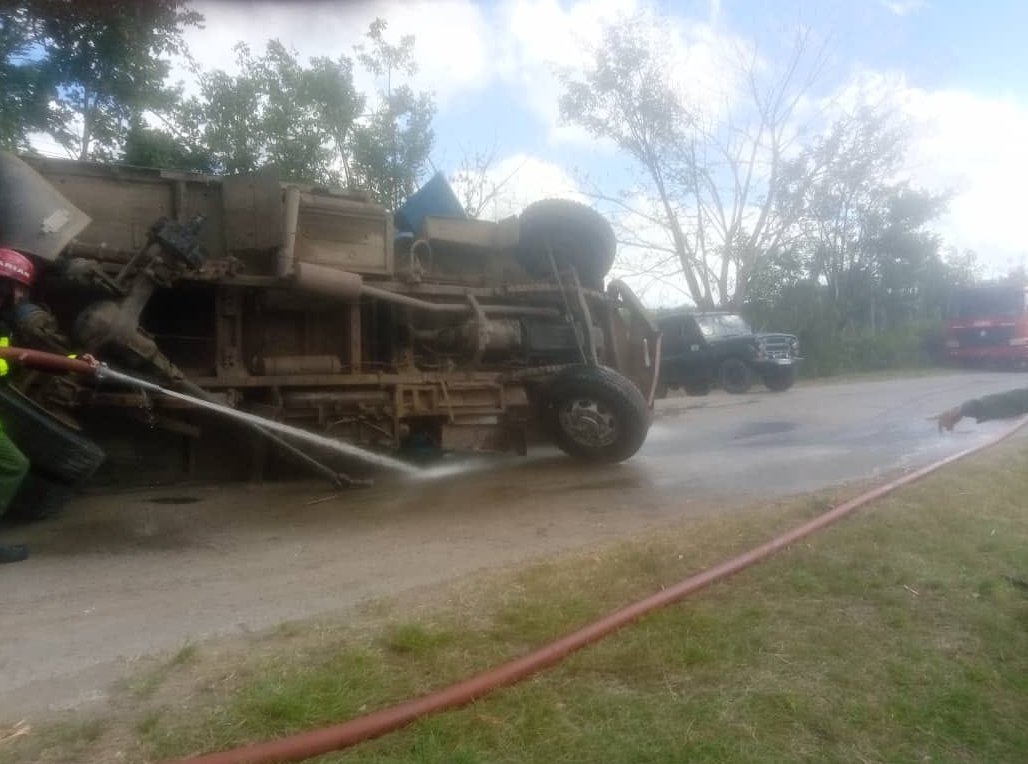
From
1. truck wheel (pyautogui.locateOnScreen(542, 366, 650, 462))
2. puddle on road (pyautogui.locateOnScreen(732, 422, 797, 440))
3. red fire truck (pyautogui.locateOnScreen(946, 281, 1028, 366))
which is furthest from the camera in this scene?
red fire truck (pyautogui.locateOnScreen(946, 281, 1028, 366))

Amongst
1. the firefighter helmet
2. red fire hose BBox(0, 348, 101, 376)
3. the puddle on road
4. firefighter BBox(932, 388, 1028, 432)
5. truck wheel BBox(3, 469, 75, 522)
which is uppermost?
the firefighter helmet

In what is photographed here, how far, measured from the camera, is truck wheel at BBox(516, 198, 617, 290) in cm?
941

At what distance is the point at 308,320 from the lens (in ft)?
A: 27.7

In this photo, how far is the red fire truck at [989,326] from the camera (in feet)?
83.3

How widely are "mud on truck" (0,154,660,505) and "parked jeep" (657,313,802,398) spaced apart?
10.6 meters

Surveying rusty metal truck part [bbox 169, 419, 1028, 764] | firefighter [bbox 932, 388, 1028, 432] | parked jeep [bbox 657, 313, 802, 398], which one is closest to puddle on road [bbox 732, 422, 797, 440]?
parked jeep [bbox 657, 313, 802, 398]

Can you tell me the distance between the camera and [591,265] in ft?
31.9

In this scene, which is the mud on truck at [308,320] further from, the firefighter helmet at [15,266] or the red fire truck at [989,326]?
the red fire truck at [989,326]

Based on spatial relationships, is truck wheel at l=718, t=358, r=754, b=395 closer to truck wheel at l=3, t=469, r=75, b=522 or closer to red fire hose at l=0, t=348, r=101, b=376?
truck wheel at l=3, t=469, r=75, b=522

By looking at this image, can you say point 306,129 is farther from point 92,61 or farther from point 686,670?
point 686,670

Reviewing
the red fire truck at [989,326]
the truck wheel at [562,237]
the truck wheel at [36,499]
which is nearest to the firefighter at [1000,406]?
the truck wheel at [562,237]

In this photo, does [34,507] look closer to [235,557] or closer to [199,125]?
[235,557]

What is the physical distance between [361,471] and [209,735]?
5.85 m

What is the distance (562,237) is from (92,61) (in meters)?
9.12
